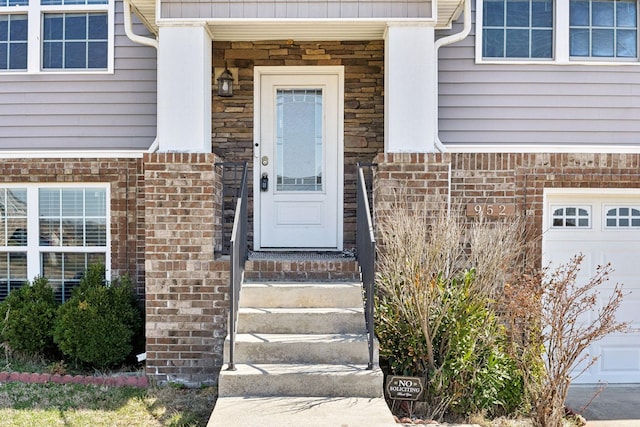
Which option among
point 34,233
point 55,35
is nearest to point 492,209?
point 34,233

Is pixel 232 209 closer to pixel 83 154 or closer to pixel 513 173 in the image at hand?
pixel 83 154

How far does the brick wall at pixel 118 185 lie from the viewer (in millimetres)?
7031

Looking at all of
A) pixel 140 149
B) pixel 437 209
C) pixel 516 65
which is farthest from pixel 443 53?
pixel 140 149

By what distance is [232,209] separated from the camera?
7.12 m

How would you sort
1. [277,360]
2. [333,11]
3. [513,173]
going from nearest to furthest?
1. [277,360]
2. [333,11]
3. [513,173]

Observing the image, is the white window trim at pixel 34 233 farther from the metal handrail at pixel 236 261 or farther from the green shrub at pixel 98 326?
the metal handrail at pixel 236 261

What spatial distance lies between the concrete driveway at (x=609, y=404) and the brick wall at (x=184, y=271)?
3356 millimetres

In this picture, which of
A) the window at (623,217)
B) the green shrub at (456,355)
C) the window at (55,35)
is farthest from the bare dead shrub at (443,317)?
the window at (55,35)

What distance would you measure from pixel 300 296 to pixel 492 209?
7.79 feet

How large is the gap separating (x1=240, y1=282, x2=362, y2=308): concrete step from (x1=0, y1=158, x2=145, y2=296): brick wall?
1.91m

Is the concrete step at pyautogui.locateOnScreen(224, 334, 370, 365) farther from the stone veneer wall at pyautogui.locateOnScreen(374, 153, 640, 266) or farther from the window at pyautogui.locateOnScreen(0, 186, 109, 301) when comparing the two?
the window at pyautogui.locateOnScreen(0, 186, 109, 301)

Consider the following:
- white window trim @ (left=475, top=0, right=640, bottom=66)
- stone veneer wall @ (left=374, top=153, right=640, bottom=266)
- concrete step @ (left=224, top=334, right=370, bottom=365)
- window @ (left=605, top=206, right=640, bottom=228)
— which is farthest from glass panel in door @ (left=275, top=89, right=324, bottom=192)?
window @ (left=605, top=206, right=640, bottom=228)

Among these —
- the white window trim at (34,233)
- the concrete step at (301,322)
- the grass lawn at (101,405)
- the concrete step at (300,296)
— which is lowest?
the grass lawn at (101,405)

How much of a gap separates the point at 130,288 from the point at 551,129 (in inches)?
191
